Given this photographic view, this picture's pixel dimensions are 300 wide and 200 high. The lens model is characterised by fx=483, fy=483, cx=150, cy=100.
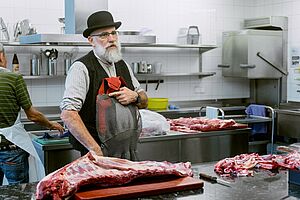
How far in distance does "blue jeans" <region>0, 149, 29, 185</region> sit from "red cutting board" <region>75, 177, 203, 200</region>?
72.9 inches

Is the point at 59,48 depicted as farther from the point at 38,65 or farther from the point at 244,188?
the point at 244,188

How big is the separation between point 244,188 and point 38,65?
389cm

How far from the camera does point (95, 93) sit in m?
3.06

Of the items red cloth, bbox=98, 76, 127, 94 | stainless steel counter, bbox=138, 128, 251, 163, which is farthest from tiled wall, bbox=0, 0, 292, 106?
red cloth, bbox=98, 76, 127, 94

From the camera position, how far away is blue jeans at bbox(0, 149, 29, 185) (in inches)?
145

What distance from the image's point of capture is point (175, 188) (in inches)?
82.7

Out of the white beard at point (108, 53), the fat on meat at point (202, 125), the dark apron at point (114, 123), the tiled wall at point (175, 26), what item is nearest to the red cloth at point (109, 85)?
the dark apron at point (114, 123)

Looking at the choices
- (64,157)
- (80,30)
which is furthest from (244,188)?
(80,30)

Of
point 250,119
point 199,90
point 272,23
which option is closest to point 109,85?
point 250,119

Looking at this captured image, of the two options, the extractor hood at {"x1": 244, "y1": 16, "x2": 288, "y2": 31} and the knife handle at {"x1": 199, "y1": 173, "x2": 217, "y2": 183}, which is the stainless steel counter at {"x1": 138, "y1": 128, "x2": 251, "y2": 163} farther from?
the extractor hood at {"x1": 244, "y1": 16, "x2": 288, "y2": 31}

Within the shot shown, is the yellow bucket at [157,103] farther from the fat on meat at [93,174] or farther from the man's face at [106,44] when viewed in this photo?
the fat on meat at [93,174]

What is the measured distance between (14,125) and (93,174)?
1860 millimetres

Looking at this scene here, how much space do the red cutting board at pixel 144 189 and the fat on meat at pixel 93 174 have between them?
0.03 m

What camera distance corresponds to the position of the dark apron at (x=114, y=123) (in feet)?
9.75
